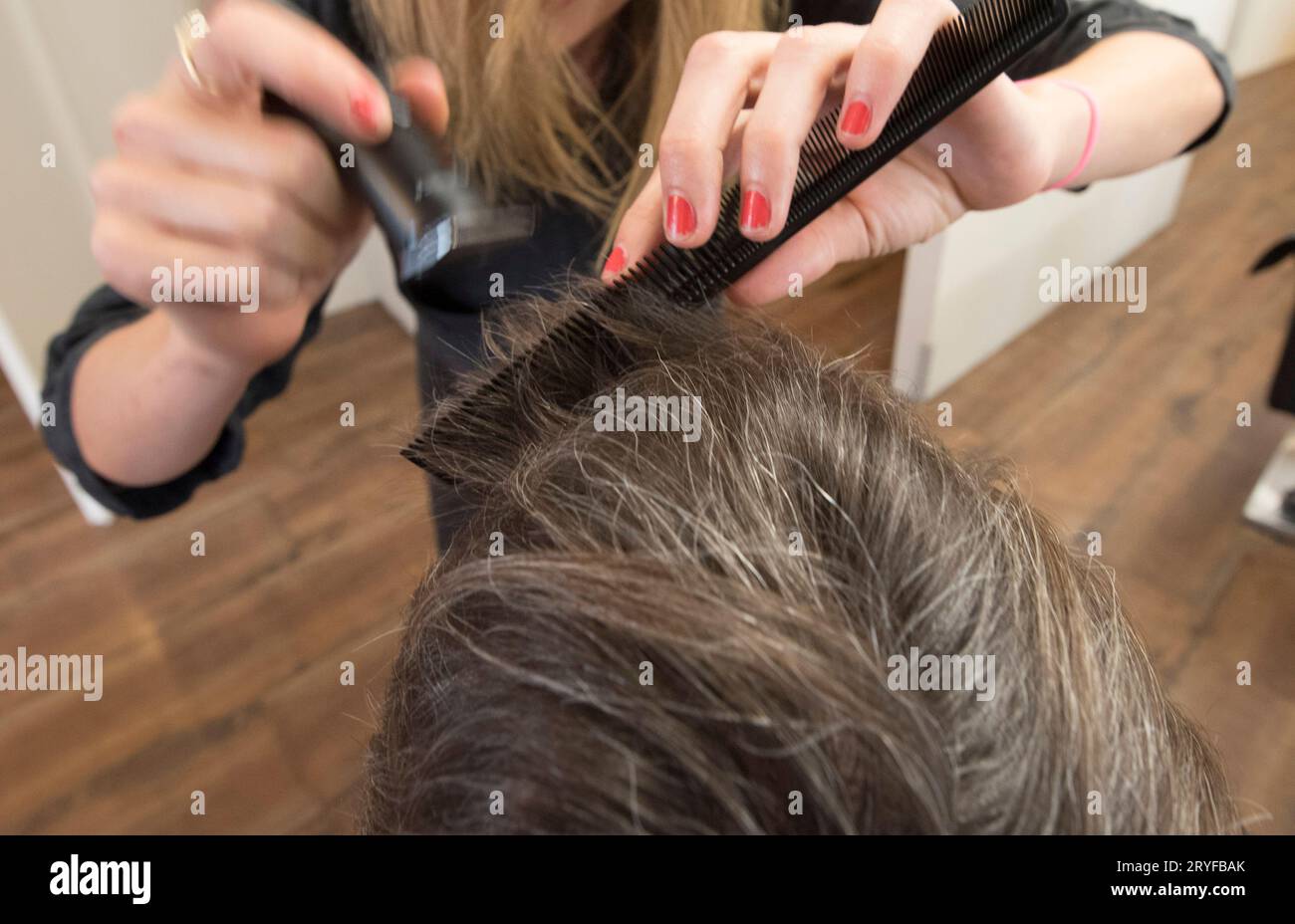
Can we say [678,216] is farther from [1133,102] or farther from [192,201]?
[1133,102]

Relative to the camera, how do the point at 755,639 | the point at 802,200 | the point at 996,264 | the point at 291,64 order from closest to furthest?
the point at 755,639
the point at 291,64
the point at 802,200
the point at 996,264

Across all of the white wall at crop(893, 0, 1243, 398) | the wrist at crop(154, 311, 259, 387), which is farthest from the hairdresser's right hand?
the white wall at crop(893, 0, 1243, 398)

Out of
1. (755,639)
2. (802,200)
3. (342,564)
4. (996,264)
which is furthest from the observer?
(996,264)

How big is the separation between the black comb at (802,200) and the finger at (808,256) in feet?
0.12

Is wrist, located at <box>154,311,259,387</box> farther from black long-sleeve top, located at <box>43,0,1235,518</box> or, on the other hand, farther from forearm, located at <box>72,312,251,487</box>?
black long-sleeve top, located at <box>43,0,1235,518</box>

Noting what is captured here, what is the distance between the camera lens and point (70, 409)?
858mm

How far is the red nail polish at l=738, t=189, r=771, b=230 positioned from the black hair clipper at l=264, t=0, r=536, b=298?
148 millimetres

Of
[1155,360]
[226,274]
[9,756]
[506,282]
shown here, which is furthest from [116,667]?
[1155,360]

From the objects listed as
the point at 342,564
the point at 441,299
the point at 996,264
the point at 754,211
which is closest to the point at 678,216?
Result: the point at 754,211

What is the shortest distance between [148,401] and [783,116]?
65 cm

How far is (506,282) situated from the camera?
940 mm

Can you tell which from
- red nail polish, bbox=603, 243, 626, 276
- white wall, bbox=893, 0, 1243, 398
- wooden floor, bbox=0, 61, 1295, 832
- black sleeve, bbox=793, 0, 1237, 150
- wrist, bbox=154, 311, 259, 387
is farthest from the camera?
white wall, bbox=893, 0, 1243, 398

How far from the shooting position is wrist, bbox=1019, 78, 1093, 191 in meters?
0.77
